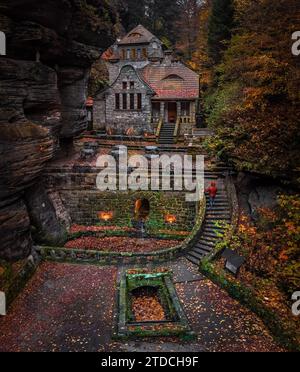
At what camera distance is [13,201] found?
53.9 feet

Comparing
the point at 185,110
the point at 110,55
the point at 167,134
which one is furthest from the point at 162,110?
the point at 110,55

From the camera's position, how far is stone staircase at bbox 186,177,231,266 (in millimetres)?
18250

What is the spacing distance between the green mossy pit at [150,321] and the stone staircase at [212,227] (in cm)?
235

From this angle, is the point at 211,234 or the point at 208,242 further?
the point at 211,234

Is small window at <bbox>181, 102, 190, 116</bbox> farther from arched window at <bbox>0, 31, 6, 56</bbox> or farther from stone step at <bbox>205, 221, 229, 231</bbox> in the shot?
arched window at <bbox>0, 31, 6, 56</bbox>

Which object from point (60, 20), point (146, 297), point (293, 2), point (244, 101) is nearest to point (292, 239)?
point (146, 297)

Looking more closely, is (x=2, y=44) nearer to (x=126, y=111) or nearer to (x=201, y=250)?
(x=201, y=250)

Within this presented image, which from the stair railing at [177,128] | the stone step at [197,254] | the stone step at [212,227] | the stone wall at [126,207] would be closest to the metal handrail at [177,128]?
the stair railing at [177,128]

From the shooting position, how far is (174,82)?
3444cm

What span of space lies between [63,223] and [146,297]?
8.41 m

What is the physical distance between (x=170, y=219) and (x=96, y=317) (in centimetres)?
910

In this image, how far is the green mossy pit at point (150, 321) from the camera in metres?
12.4

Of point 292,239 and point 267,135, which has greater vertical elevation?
point 267,135
